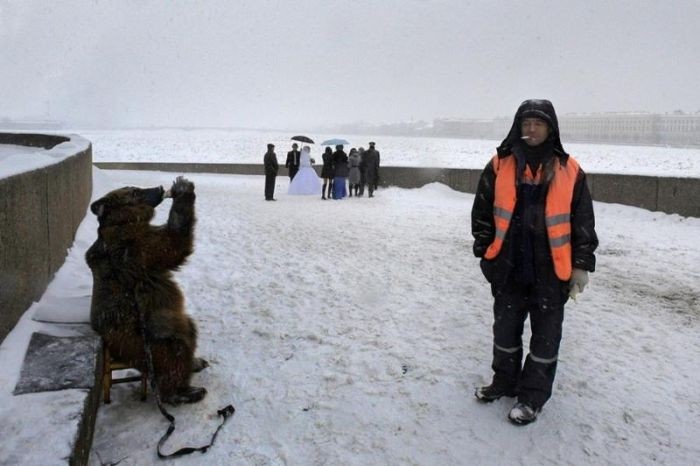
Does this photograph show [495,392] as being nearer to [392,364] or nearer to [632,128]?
[392,364]

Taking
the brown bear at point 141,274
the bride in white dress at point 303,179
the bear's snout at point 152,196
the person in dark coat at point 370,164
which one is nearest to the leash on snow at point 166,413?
the brown bear at point 141,274

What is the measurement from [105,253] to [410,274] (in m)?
4.47

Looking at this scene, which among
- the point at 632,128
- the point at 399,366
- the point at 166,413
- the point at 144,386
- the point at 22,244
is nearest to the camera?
the point at 166,413

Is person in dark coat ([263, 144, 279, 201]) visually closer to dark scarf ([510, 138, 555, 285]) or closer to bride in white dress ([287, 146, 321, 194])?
bride in white dress ([287, 146, 321, 194])

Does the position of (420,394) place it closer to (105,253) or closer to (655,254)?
(105,253)

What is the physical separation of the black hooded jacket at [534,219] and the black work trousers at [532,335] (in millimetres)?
109

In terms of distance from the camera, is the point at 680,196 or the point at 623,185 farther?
the point at 623,185

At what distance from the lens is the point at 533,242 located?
3.46m

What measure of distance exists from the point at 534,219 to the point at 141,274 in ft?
7.94

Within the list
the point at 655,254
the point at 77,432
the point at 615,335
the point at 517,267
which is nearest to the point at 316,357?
the point at 517,267

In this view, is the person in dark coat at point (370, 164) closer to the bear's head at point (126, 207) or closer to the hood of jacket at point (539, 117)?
the hood of jacket at point (539, 117)

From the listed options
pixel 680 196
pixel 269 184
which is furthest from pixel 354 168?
pixel 680 196

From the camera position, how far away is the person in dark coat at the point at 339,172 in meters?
16.6

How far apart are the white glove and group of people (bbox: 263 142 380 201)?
42.3ft
